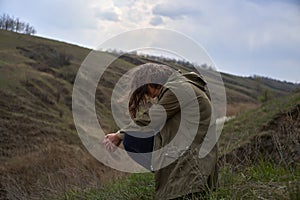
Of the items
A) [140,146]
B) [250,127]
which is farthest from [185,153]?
[250,127]

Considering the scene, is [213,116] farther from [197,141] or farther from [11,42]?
[11,42]

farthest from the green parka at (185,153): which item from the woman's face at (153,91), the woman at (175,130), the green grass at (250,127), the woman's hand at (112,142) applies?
the green grass at (250,127)

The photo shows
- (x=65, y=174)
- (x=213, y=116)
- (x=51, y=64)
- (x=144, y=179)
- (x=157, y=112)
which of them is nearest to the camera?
(x=157, y=112)

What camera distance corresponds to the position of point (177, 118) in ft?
11.3

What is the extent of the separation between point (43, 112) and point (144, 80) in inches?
1663

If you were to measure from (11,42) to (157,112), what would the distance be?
77.8 m

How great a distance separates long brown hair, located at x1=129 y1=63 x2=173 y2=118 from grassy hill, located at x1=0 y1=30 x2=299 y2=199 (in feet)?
9.19

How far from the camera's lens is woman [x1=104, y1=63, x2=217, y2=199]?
11.1 feet

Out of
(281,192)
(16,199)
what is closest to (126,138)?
(281,192)

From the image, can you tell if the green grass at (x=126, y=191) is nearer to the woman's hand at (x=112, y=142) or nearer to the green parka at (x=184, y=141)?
the green parka at (x=184, y=141)

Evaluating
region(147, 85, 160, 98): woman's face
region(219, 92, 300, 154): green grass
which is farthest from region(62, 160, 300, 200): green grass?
region(219, 92, 300, 154): green grass

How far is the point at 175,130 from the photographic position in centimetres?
345

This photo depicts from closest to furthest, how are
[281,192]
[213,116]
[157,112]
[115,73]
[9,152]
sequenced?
[281,192] → [157,112] → [213,116] → [9,152] → [115,73]

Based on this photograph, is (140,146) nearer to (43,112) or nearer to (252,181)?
(252,181)
